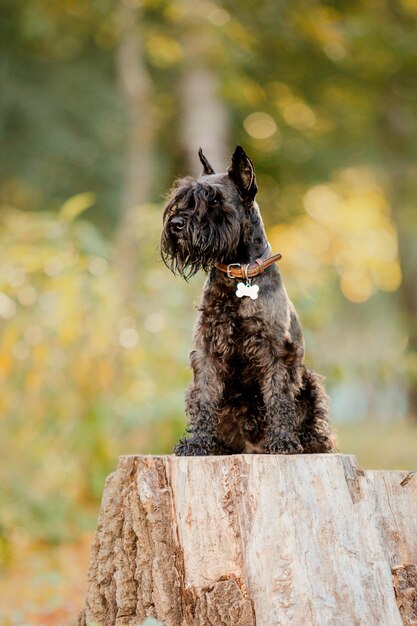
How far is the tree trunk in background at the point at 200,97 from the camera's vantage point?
516 inches

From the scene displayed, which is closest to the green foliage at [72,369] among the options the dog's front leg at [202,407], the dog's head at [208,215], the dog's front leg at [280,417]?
the dog's front leg at [202,407]

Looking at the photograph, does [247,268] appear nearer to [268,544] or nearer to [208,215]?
[208,215]

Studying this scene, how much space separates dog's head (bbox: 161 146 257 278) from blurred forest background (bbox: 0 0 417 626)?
3.25 meters

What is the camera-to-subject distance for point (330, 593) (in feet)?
13.6

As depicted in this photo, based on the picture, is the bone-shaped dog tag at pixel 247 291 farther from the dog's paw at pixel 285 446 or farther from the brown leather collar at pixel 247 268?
the dog's paw at pixel 285 446

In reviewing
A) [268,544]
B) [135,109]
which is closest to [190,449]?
[268,544]

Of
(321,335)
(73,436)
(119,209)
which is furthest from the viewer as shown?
(119,209)

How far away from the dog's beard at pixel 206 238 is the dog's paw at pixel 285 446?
974 mm

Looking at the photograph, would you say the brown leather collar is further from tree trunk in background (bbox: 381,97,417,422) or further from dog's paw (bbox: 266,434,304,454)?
tree trunk in background (bbox: 381,97,417,422)

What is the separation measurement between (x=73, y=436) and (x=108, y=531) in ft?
14.2

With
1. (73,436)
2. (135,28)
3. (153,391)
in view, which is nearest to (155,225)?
(153,391)

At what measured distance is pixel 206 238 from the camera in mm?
4559

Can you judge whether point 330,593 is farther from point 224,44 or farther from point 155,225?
point 224,44

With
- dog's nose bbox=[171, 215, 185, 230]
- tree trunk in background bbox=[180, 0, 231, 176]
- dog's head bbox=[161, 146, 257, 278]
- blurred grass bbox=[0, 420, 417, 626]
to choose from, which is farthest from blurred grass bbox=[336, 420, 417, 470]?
dog's nose bbox=[171, 215, 185, 230]
